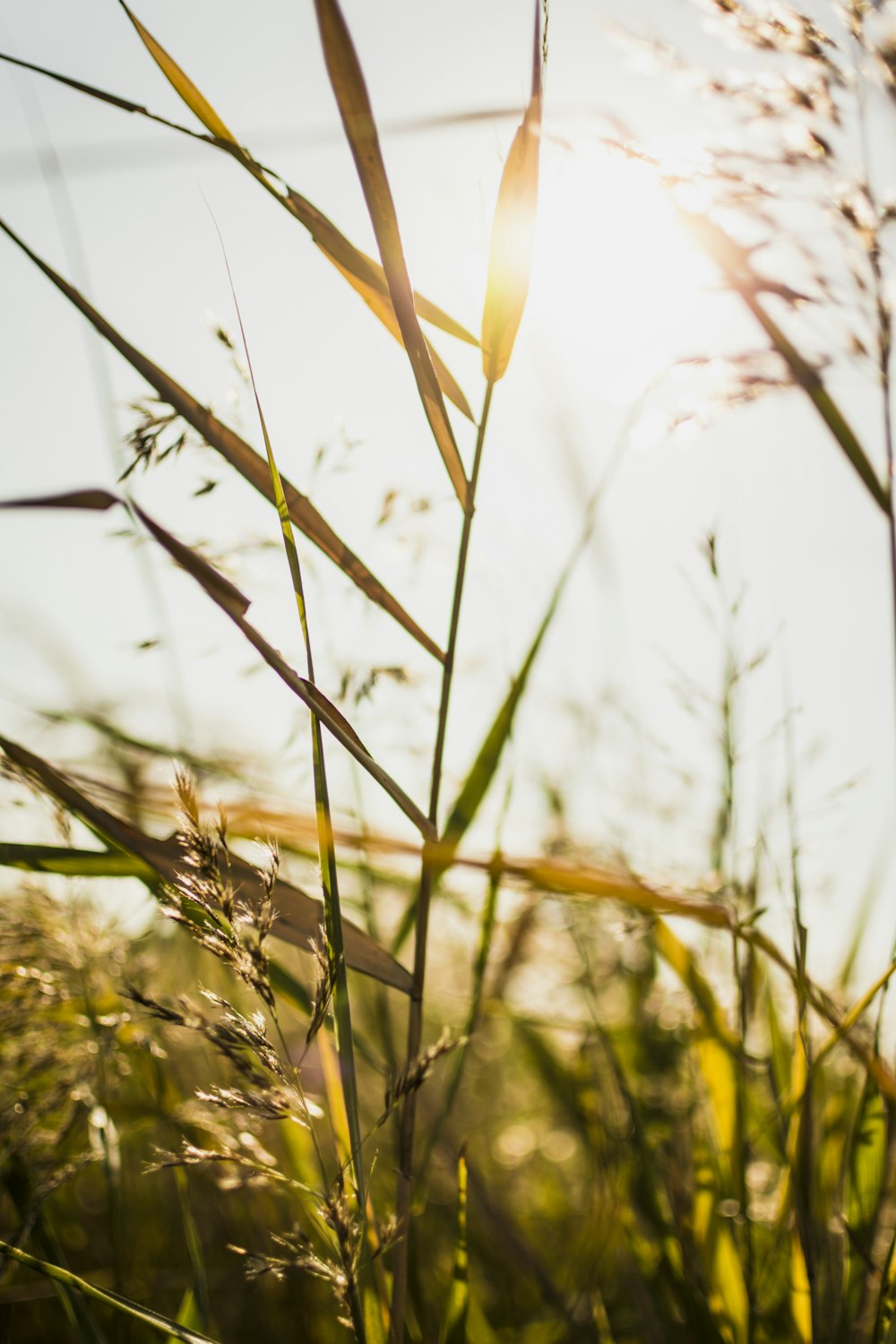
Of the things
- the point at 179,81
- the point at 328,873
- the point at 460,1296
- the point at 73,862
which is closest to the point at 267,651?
→ the point at 328,873

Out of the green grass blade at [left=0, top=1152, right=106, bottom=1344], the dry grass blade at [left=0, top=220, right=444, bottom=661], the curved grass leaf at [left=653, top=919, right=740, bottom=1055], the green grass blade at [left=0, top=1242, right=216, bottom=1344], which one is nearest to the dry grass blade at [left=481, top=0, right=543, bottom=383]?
the dry grass blade at [left=0, top=220, right=444, bottom=661]

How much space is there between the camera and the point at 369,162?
664 millimetres

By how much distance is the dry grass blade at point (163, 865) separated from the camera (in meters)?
0.71

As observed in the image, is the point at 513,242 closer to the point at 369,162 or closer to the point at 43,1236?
the point at 369,162

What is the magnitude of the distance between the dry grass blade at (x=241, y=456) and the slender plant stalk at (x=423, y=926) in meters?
0.06

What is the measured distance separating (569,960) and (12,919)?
115 cm

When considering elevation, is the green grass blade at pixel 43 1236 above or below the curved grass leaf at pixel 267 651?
below

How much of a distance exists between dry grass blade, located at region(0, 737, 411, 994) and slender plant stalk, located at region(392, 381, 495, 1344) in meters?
0.03

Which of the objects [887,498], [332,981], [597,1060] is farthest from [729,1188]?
[887,498]

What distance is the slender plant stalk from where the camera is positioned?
73 cm

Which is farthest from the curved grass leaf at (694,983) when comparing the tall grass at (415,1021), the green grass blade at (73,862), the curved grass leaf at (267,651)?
the green grass blade at (73,862)

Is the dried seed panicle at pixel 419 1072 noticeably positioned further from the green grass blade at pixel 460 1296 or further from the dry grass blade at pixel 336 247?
the dry grass blade at pixel 336 247

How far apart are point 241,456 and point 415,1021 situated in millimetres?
547

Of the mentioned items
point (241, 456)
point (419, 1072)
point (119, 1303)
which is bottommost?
point (119, 1303)
